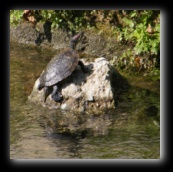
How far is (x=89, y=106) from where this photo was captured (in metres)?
6.64

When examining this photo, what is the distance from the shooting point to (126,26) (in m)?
8.36

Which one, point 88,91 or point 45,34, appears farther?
point 45,34

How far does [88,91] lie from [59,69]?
0.54 metres

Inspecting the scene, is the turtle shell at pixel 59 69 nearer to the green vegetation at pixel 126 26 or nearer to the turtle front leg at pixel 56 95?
the turtle front leg at pixel 56 95

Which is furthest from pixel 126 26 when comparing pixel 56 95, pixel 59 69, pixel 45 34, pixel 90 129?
pixel 90 129

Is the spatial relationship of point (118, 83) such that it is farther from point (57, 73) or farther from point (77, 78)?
point (57, 73)

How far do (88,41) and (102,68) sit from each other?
1.96 metres

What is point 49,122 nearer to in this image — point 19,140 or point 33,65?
point 19,140

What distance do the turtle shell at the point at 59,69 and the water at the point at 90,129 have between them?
1.35 feet

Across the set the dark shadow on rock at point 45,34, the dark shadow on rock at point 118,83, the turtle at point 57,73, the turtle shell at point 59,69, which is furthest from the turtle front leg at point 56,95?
the dark shadow on rock at point 45,34

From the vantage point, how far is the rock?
6.65 metres

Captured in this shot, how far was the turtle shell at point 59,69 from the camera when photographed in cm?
681
